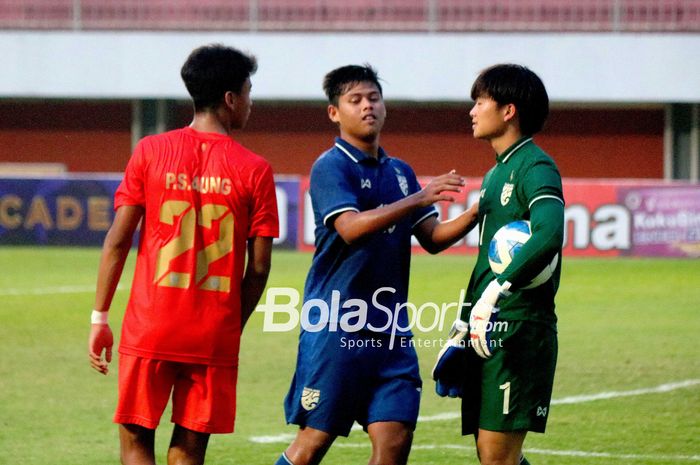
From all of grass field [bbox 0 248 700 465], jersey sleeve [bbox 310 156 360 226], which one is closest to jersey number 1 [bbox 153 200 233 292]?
jersey sleeve [bbox 310 156 360 226]

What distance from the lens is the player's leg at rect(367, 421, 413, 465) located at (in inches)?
203

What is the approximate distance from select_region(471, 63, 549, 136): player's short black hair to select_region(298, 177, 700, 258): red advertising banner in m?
16.6

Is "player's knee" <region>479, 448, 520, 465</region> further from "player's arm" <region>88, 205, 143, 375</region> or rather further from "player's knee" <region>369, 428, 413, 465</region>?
"player's arm" <region>88, 205, 143, 375</region>

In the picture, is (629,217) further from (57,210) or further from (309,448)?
(309,448)

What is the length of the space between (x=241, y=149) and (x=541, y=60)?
25.1 m

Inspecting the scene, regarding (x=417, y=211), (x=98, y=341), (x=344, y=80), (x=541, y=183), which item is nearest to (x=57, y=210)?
(x=417, y=211)

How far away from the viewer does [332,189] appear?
17.4ft

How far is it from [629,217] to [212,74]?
716 inches

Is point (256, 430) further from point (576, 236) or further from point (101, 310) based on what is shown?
point (576, 236)

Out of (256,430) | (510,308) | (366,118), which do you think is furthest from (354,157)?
(256,430)

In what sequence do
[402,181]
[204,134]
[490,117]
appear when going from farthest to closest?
1. [402,181]
2. [490,117]
3. [204,134]

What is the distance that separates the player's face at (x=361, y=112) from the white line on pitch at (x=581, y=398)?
295cm

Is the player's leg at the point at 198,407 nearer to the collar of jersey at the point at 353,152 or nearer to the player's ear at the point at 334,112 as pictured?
the collar of jersey at the point at 353,152

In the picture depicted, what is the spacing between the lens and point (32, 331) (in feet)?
43.7
